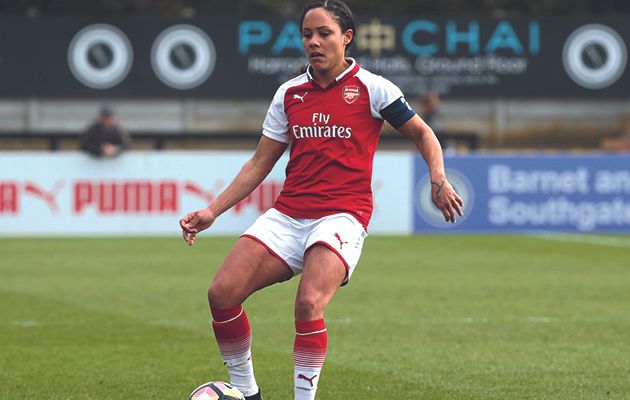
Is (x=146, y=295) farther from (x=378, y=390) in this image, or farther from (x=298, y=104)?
(x=298, y=104)

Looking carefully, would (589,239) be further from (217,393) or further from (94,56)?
(217,393)

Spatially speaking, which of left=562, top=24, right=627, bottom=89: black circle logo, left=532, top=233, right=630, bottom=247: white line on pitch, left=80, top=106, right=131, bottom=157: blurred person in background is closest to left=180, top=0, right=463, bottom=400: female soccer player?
left=532, top=233, right=630, bottom=247: white line on pitch

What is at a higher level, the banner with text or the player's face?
the player's face

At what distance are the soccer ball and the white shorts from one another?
2.30 feet

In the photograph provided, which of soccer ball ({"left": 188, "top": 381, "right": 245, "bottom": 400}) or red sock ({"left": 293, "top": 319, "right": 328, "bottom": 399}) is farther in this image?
soccer ball ({"left": 188, "top": 381, "right": 245, "bottom": 400})

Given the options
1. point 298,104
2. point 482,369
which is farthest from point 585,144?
point 298,104

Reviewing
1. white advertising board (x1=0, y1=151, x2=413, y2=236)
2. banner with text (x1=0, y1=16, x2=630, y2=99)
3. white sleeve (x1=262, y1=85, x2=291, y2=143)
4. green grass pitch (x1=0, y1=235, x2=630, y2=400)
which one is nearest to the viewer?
white sleeve (x1=262, y1=85, x2=291, y2=143)

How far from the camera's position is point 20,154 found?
859 inches

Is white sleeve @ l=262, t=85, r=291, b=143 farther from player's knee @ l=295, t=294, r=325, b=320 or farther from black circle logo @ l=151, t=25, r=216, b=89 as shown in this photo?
black circle logo @ l=151, t=25, r=216, b=89

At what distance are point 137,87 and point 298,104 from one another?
73.7 feet

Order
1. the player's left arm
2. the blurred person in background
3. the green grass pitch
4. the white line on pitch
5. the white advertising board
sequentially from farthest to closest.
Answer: the blurred person in background < the white advertising board < the white line on pitch < the green grass pitch < the player's left arm

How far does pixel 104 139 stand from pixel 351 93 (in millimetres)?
16007

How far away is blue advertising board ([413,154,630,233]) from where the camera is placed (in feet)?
73.6

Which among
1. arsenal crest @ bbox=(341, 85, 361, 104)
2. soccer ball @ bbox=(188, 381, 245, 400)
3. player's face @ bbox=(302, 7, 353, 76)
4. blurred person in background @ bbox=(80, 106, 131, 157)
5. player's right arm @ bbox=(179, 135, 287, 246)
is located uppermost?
player's face @ bbox=(302, 7, 353, 76)
